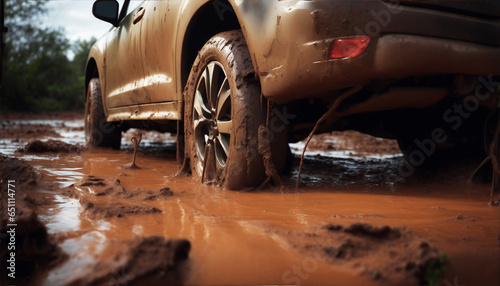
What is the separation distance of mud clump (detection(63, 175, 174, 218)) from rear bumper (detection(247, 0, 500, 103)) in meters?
0.93

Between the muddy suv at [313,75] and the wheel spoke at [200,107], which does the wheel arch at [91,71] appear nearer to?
the muddy suv at [313,75]

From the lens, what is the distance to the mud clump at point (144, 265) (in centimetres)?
120

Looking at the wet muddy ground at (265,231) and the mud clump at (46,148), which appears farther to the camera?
the mud clump at (46,148)

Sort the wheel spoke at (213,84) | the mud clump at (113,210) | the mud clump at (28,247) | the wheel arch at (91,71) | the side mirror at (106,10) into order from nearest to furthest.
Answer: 1. the mud clump at (28,247)
2. the mud clump at (113,210)
3. the wheel spoke at (213,84)
4. the side mirror at (106,10)
5. the wheel arch at (91,71)

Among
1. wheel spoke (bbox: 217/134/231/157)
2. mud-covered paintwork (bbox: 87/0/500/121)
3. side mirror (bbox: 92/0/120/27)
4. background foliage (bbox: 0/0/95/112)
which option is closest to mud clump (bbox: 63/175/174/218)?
wheel spoke (bbox: 217/134/231/157)

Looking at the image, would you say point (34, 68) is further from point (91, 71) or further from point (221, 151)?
point (221, 151)

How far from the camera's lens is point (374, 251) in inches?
55.1

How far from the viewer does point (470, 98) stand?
2354 millimetres

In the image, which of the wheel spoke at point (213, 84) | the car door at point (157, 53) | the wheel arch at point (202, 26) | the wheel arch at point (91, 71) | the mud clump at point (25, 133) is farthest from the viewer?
the mud clump at point (25, 133)

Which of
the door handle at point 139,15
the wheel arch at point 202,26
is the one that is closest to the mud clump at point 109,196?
the wheel arch at point 202,26

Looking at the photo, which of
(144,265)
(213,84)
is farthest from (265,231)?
(213,84)

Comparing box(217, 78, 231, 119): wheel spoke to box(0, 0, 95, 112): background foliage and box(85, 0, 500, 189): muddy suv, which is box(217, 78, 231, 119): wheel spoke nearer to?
box(85, 0, 500, 189): muddy suv

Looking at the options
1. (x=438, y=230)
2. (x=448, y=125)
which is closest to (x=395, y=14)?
(x=438, y=230)

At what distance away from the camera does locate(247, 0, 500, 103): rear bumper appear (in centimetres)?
198
